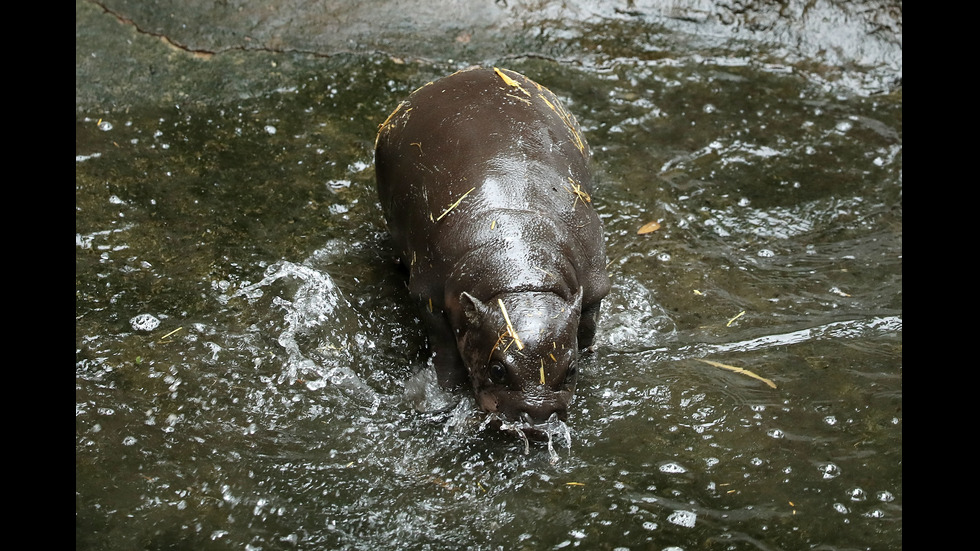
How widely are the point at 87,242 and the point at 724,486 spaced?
4549 mm

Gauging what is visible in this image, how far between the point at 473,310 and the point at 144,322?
2.34 m

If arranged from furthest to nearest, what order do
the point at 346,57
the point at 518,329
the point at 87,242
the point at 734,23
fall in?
the point at 734,23 < the point at 346,57 < the point at 87,242 < the point at 518,329

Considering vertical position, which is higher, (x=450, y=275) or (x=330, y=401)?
(x=450, y=275)

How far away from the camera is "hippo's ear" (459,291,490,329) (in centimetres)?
461

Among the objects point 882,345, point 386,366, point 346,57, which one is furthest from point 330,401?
point 346,57

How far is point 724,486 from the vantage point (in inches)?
184

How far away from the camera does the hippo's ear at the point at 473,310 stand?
4.61m

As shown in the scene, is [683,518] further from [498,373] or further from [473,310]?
[473,310]

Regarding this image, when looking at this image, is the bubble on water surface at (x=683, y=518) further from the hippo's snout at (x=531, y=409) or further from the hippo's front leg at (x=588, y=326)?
the hippo's front leg at (x=588, y=326)

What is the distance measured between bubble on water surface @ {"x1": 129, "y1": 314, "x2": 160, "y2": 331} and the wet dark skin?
1615mm

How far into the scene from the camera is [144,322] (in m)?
5.65

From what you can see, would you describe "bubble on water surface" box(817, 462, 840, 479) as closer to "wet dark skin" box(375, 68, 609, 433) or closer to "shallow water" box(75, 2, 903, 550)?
"shallow water" box(75, 2, 903, 550)

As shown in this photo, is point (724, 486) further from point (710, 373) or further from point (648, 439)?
point (710, 373)

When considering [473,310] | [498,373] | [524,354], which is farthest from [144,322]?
[524,354]
